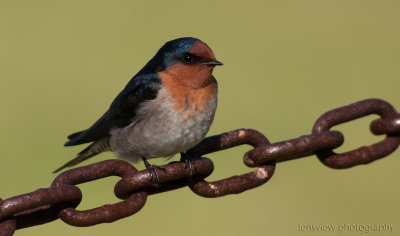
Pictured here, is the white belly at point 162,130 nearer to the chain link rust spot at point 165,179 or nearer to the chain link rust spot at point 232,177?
the chain link rust spot at point 232,177

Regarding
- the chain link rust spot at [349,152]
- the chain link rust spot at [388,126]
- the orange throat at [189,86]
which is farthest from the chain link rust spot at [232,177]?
the orange throat at [189,86]

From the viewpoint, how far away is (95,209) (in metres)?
2.05

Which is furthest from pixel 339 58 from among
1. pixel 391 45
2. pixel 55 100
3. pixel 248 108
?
pixel 55 100

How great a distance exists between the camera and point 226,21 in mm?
8750

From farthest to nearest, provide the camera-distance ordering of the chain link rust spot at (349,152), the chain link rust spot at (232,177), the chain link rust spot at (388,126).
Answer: the chain link rust spot at (388,126), the chain link rust spot at (349,152), the chain link rust spot at (232,177)

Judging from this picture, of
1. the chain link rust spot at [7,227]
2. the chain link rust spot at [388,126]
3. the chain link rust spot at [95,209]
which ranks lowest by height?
the chain link rust spot at [7,227]

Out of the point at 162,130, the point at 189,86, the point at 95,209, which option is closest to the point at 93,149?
the point at 162,130

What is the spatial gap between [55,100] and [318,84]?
7.82ft

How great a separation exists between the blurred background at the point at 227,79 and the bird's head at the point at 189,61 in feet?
5.00

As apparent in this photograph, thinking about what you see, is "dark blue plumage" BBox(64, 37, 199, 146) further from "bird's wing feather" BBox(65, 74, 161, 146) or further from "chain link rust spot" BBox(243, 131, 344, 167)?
"chain link rust spot" BBox(243, 131, 344, 167)

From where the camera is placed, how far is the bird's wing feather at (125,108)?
3238 millimetres

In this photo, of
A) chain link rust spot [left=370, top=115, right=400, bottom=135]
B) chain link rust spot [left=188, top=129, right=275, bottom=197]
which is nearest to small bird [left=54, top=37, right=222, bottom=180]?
chain link rust spot [left=188, top=129, right=275, bottom=197]

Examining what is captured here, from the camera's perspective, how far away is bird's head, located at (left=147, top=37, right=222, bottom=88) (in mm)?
3183

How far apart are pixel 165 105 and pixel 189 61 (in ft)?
0.71
